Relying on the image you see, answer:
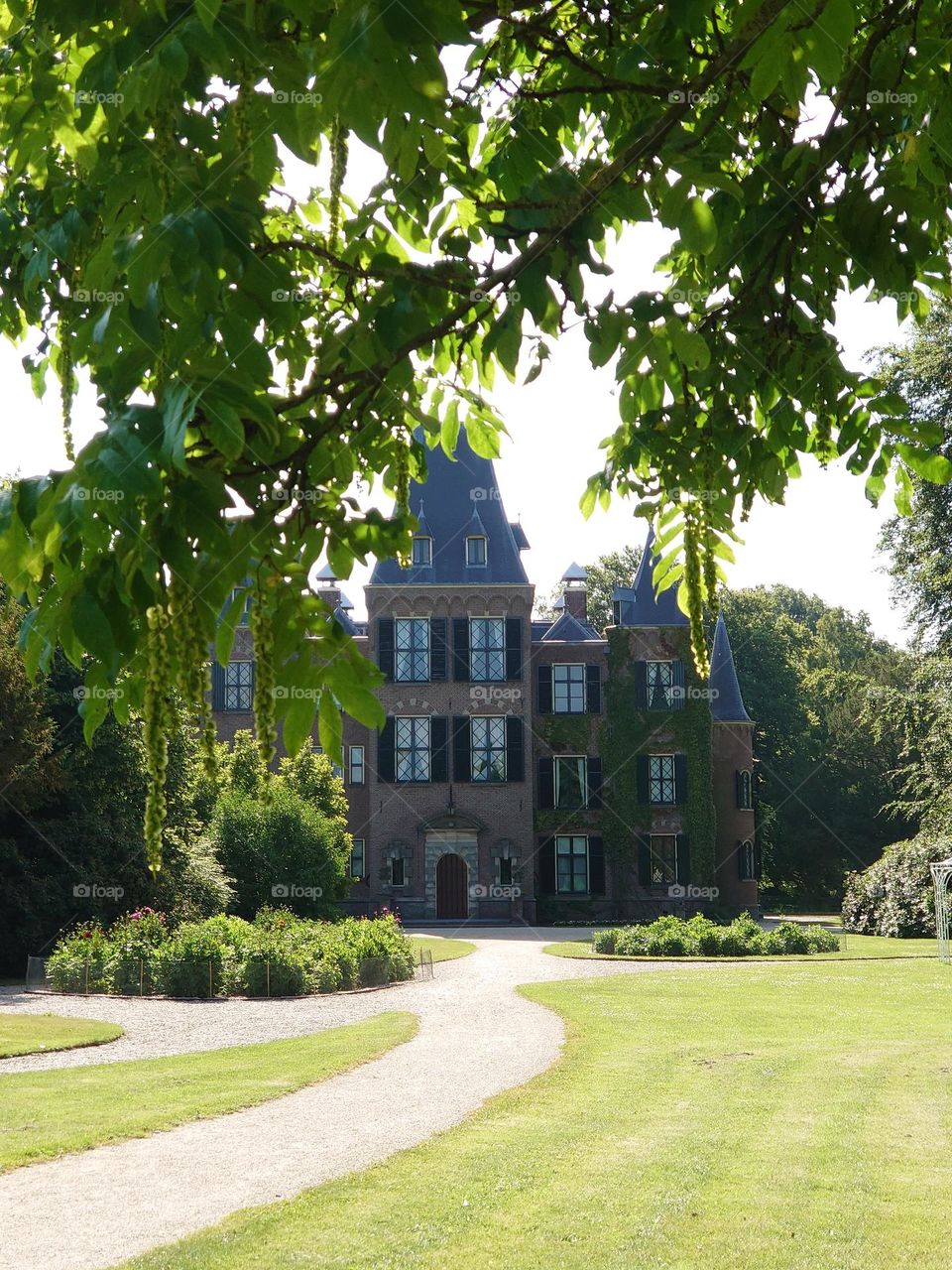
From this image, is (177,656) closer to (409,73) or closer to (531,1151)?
(409,73)

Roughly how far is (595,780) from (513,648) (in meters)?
4.93

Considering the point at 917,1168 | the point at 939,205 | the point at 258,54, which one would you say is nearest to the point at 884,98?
the point at 939,205

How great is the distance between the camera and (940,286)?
4250mm

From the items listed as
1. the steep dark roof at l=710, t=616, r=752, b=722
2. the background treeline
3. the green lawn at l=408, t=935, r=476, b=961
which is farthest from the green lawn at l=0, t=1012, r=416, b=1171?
the steep dark roof at l=710, t=616, r=752, b=722

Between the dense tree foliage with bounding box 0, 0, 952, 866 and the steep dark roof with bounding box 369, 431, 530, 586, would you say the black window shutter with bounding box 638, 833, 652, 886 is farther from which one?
the dense tree foliage with bounding box 0, 0, 952, 866

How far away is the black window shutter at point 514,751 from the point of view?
131ft

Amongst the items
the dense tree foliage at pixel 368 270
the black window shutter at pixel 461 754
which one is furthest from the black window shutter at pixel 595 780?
the dense tree foliage at pixel 368 270

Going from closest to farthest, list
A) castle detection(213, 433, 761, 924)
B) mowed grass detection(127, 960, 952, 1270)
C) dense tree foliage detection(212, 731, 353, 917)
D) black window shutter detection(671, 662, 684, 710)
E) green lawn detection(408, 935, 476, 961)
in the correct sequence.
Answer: mowed grass detection(127, 960, 952, 1270) < green lawn detection(408, 935, 476, 961) < dense tree foliage detection(212, 731, 353, 917) < castle detection(213, 433, 761, 924) < black window shutter detection(671, 662, 684, 710)

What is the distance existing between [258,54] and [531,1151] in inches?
309

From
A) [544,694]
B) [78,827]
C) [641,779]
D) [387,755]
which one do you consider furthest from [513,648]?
[78,827]

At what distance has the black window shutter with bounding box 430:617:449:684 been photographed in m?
39.8

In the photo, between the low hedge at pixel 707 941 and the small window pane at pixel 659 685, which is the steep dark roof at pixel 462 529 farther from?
the low hedge at pixel 707 941

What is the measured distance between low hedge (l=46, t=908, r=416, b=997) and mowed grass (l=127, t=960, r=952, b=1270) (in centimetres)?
776

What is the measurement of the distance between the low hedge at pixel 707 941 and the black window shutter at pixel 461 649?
12588mm
